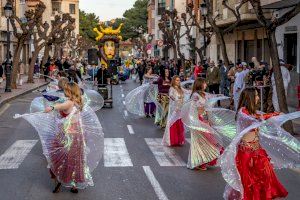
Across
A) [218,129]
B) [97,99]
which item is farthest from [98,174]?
[218,129]

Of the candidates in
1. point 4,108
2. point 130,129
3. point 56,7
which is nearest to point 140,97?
point 130,129

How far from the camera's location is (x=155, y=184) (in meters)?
9.60

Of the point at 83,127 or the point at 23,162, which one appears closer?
the point at 83,127

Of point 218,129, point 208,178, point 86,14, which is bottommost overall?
point 208,178

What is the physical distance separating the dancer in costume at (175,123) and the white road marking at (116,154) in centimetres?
102

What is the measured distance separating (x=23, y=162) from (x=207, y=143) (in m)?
3.55

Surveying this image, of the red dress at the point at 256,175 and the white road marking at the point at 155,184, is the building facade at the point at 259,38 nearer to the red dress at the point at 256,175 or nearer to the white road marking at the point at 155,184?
the white road marking at the point at 155,184

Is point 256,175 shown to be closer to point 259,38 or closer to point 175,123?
point 175,123

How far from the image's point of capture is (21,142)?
47.0 feet

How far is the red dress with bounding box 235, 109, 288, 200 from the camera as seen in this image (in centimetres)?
734

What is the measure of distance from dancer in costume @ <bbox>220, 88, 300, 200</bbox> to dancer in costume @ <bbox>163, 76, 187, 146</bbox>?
5.69 meters

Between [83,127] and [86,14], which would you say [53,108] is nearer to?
[83,127]

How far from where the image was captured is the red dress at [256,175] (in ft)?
24.1

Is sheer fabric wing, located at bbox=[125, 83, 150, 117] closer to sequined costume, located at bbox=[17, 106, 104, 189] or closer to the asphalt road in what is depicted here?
the asphalt road
